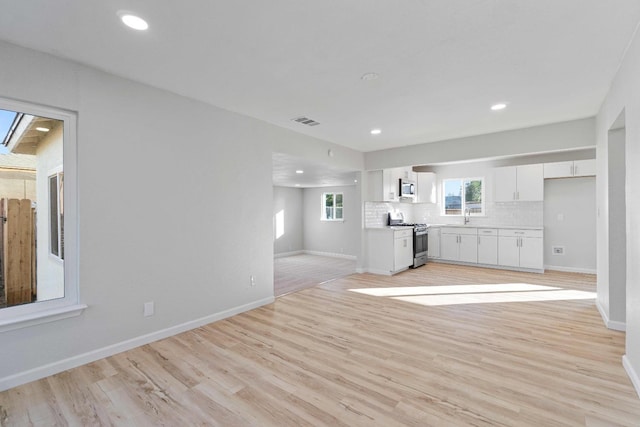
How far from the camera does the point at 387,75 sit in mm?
2703

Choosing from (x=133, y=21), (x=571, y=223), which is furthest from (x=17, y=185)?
(x=571, y=223)

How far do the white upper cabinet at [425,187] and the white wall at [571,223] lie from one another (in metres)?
2.27

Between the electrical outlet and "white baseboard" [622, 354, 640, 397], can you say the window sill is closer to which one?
the electrical outlet

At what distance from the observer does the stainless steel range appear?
6.61 m

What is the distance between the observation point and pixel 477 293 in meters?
4.63

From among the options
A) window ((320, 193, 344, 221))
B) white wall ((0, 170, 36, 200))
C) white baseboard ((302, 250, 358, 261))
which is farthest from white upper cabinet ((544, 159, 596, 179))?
white wall ((0, 170, 36, 200))

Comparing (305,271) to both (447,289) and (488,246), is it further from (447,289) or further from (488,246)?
(488,246)

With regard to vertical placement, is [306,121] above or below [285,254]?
above

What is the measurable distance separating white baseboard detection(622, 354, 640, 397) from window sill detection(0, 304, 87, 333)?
165 inches

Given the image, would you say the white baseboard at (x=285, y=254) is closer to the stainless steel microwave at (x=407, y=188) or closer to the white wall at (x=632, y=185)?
the stainless steel microwave at (x=407, y=188)

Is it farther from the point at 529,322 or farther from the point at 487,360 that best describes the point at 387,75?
the point at 529,322

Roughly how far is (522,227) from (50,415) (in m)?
7.39

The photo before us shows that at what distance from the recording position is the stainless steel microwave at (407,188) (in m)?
6.70

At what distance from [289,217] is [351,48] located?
7.36 meters
